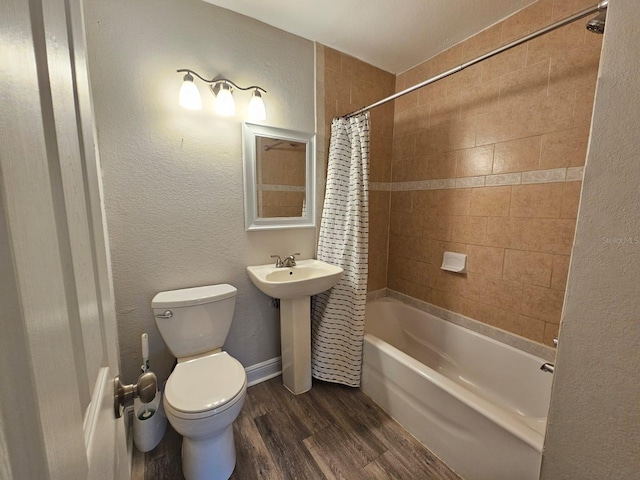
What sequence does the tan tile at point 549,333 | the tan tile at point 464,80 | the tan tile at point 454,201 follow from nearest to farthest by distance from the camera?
the tan tile at point 549,333 → the tan tile at point 464,80 → the tan tile at point 454,201

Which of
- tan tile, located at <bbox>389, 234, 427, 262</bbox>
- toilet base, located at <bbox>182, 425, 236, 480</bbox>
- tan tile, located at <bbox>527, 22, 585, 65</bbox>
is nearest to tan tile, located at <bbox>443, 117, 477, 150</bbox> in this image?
tan tile, located at <bbox>527, 22, 585, 65</bbox>

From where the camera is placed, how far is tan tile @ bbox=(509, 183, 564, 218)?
152 cm

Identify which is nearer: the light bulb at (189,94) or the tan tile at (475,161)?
the light bulb at (189,94)

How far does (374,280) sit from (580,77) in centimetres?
185

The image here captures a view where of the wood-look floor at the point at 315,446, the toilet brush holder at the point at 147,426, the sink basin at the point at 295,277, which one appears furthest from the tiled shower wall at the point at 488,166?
the toilet brush holder at the point at 147,426

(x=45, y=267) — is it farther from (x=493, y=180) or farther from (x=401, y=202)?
(x=401, y=202)

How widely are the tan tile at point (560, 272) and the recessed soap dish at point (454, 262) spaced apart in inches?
19.7

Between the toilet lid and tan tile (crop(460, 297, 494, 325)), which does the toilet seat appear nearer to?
the toilet lid

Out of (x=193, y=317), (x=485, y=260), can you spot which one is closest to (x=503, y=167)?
(x=485, y=260)

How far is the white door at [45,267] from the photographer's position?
194mm

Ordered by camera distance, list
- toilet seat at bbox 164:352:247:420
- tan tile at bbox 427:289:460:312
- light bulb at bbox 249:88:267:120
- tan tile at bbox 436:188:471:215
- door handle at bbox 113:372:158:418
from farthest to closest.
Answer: tan tile at bbox 427:289:460:312 < tan tile at bbox 436:188:471:215 < light bulb at bbox 249:88:267:120 < toilet seat at bbox 164:352:247:420 < door handle at bbox 113:372:158:418

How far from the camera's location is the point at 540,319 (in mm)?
1623

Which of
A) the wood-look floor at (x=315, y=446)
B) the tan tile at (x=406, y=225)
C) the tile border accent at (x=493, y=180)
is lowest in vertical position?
the wood-look floor at (x=315, y=446)

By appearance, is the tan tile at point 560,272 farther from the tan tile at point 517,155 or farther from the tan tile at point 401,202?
the tan tile at point 401,202
